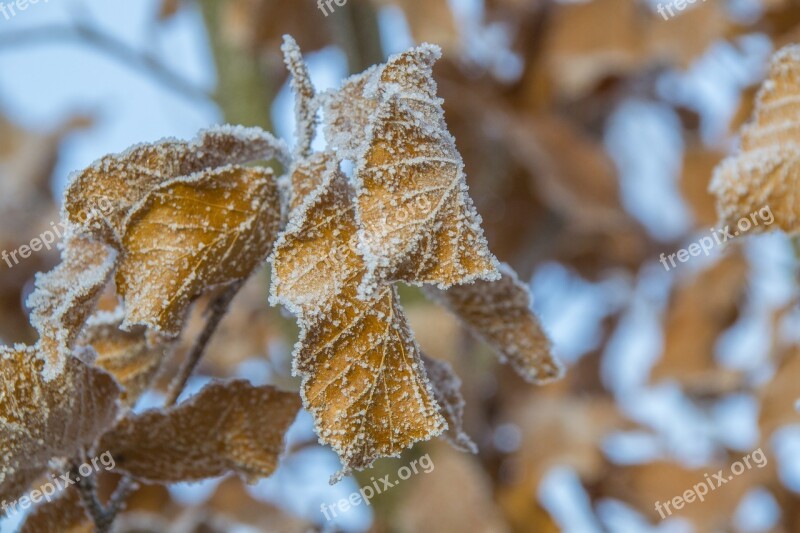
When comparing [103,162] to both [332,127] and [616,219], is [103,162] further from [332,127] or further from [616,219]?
[616,219]

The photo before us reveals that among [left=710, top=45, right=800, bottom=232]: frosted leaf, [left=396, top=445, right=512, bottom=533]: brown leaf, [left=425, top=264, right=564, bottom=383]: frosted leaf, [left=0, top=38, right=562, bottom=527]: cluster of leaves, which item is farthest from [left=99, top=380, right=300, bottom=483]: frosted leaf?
[left=396, top=445, right=512, bottom=533]: brown leaf

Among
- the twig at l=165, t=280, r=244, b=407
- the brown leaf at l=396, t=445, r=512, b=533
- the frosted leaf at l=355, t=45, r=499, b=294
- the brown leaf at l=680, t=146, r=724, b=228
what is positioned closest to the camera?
the frosted leaf at l=355, t=45, r=499, b=294

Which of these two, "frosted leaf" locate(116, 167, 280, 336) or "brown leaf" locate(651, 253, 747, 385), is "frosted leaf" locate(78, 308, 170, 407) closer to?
"frosted leaf" locate(116, 167, 280, 336)

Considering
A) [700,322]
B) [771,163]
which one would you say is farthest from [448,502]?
[771,163]

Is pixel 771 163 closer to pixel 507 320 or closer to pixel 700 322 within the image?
pixel 507 320

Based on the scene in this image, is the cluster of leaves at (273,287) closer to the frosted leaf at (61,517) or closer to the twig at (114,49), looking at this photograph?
the frosted leaf at (61,517)

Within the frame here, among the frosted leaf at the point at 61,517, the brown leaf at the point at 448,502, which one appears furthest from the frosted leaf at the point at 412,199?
the brown leaf at the point at 448,502
